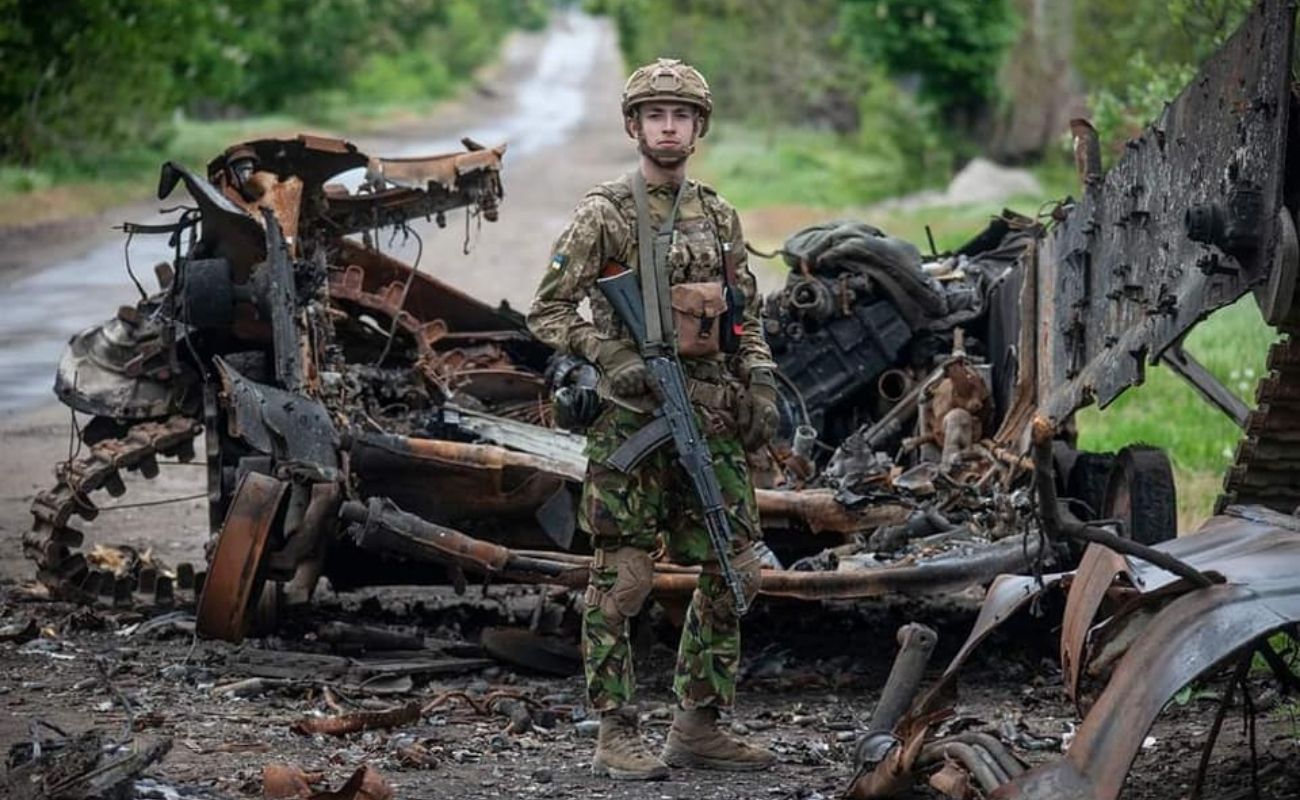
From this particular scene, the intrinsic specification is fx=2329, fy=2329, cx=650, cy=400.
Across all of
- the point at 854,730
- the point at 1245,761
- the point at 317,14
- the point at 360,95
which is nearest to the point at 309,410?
the point at 854,730

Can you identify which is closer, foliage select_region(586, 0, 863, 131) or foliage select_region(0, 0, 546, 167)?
foliage select_region(0, 0, 546, 167)

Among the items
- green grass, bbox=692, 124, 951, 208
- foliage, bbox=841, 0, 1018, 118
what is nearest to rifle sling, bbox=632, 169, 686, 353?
green grass, bbox=692, 124, 951, 208

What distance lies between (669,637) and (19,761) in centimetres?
385

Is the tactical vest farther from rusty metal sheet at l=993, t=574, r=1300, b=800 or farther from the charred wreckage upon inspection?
rusty metal sheet at l=993, t=574, r=1300, b=800

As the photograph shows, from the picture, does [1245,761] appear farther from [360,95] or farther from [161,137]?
[360,95]

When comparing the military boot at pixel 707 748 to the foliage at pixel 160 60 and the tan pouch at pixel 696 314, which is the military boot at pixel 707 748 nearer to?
the tan pouch at pixel 696 314

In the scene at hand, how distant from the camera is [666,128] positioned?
7129 millimetres

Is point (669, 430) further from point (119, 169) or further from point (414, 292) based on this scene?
point (119, 169)

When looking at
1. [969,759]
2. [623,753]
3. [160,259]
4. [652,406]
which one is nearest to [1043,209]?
[652,406]

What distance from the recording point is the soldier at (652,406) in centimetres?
713

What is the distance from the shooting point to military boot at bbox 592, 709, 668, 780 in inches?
279

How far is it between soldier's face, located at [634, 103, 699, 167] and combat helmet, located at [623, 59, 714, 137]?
30mm

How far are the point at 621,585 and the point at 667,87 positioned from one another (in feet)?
5.05

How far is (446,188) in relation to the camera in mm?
10289
